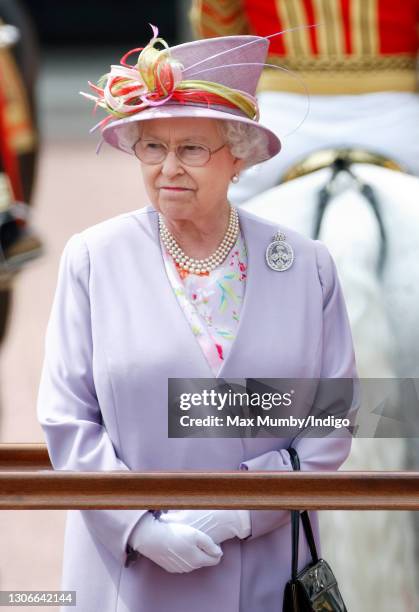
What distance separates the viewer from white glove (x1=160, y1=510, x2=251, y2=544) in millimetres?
1460

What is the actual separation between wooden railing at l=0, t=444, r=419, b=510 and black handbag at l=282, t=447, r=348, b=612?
58 mm

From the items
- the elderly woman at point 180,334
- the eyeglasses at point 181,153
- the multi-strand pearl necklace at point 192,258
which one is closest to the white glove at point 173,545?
the elderly woman at point 180,334

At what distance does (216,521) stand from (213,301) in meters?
0.24

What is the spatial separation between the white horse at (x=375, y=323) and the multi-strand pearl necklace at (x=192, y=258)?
0.44 meters

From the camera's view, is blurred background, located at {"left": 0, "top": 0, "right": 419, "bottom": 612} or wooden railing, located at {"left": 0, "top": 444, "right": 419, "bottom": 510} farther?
blurred background, located at {"left": 0, "top": 0, "right": 419, "bottom": 612}

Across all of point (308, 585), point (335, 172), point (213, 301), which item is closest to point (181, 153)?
point (213, 301)

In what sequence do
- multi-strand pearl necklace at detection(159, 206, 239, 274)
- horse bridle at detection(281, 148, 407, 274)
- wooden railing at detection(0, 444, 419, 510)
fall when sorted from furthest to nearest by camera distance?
horse bridle at detection(281, 148, 407, 274)
multi-strand pearl necklace at detection(159, 206, 239, 274)
wooden railing at detection(0, 444, 419, 510)

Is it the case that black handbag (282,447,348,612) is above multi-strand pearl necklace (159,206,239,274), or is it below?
below

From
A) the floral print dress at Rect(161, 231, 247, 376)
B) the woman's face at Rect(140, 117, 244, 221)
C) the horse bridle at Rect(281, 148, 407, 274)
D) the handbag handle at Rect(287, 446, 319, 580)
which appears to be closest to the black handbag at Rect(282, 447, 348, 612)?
the handbag handle at Rect(287, 446, 319, 580)

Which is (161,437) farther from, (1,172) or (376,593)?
(1,172)

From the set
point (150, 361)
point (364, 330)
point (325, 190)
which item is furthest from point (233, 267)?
point (325, 190)

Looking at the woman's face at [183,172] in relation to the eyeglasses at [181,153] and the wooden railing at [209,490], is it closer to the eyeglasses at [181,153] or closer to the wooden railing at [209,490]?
the eyeglasses at [181,153]

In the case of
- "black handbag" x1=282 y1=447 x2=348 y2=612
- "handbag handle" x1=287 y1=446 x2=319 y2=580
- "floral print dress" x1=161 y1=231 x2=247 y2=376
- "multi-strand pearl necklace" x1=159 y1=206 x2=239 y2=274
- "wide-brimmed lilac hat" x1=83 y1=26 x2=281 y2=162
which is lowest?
"black handbag" x1=282 y1=447 x2=348 y2=612

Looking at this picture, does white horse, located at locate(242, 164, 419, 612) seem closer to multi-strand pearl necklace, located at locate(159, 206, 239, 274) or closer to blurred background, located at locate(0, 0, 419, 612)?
blurred background, located at locate(0, 0, 419, 612)
